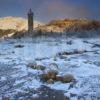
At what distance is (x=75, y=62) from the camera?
1497cm

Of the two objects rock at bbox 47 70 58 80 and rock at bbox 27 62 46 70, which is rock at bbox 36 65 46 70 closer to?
rock at bbox 27 62 46 70

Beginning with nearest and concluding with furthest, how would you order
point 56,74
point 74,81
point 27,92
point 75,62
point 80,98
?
1. point 80,98
2. point 27,92
3. point 74,81
4. point 56,74
5. point 75,62

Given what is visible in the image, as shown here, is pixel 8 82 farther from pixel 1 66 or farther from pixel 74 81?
pixel 1 66

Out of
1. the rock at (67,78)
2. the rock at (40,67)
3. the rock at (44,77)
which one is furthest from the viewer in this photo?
the rock at (40,67)

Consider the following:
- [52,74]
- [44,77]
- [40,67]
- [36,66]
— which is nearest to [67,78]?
[52,74]

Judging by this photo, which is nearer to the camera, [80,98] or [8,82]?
[80,98]

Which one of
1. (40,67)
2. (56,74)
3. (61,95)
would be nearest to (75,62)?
(40,67)

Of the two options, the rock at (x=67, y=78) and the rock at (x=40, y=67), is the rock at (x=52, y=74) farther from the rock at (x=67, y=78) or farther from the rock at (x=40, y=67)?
the rock at (x=40, y=67)

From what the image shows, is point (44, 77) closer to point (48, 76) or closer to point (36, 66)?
point (48, 76)

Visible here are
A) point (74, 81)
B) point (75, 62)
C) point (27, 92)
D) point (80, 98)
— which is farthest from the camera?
point (75, 62)

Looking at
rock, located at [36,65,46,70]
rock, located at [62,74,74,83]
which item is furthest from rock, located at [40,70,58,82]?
rock, located at [36,65,46,70]

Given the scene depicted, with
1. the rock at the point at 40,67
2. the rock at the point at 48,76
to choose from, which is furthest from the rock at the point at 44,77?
the rock at the point at 40,67

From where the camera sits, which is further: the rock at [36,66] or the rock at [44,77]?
the rock at [36,66]

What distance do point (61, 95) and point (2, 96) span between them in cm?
158
